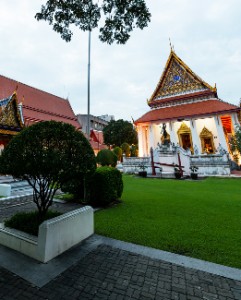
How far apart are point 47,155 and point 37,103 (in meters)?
26.2

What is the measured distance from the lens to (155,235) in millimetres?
4270

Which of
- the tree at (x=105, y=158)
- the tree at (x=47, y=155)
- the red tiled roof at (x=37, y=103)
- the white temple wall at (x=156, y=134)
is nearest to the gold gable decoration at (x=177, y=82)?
the white temple wall at (x=156, y=134)

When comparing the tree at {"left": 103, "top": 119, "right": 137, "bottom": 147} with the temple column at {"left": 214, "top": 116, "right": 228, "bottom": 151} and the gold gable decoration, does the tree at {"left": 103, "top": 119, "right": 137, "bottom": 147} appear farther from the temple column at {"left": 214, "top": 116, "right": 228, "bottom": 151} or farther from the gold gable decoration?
the temple column at {"left": 214, "top": 116, "right": 228, "bottom": 151}

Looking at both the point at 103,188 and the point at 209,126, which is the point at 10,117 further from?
the point at 209,126

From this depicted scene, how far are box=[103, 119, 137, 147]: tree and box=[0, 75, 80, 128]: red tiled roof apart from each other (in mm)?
9308

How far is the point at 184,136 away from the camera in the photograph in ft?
91.9

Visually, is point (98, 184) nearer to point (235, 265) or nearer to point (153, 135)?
point (235, 265)

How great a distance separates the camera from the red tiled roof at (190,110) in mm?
23531

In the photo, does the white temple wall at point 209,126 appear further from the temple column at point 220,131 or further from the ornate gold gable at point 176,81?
the ornate gold gable at point 176,81

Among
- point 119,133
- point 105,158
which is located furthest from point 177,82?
point 105,158

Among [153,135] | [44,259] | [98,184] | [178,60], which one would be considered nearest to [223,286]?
[44,259]

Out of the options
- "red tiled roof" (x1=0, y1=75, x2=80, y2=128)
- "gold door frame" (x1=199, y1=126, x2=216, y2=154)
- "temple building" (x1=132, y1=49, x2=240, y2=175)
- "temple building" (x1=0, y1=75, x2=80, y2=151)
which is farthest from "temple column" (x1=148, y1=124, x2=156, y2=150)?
"red tiled roof" (x1=0, y1=75, x2=80, y2=128)

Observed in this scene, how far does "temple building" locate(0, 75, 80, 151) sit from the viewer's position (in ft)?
45.3

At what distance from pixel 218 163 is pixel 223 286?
16067 millimetres
